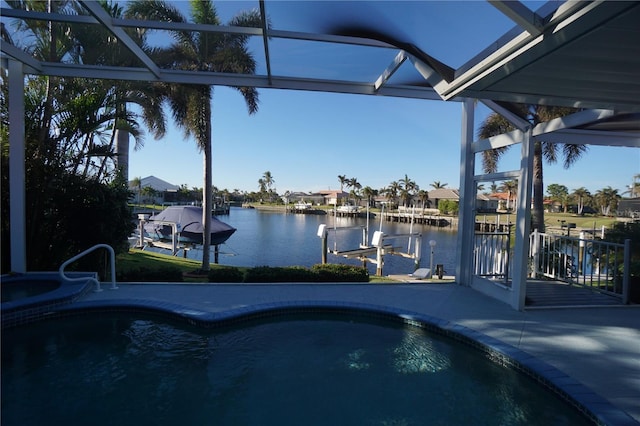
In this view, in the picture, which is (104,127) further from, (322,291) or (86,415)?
(86,415)

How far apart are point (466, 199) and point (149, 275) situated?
5.90 meters

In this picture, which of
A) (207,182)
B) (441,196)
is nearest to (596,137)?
(207,182)

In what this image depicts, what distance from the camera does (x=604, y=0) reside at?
77.6 inches

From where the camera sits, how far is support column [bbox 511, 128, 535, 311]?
511cm

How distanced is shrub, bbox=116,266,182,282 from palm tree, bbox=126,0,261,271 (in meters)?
3.21

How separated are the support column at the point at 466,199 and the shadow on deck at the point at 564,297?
1056mm

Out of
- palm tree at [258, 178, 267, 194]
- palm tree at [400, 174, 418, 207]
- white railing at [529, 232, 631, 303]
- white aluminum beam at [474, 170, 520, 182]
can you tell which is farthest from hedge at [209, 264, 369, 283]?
palm tree at [258, 178, 267, 194]

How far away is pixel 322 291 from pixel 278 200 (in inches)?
3492

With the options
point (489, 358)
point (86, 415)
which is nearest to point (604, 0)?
point (489, 358)

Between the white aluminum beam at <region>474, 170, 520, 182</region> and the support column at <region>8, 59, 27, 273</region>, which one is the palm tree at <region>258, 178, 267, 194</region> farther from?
the white aluminum beam at <region>474, 170, 520, 182</region>

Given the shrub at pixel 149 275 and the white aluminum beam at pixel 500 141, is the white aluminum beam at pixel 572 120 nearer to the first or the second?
the white aluminum beam at pixel 500 141

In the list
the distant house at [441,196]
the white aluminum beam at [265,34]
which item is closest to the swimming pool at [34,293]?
the white aluminum beam at [265,34]

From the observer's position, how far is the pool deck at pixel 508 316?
11.2 ft

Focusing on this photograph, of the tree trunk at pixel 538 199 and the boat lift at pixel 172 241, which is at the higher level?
the tree trunk at pixel 538 199
